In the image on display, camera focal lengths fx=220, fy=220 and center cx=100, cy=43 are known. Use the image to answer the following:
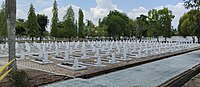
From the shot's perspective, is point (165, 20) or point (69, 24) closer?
point (69, 24)

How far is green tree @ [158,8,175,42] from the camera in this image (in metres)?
59.5

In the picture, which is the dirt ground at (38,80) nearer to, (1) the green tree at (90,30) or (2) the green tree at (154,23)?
(2) the green tree at (154,23)

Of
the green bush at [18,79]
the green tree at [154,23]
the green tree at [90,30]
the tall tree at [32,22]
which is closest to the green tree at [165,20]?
the green tree at [154,23]

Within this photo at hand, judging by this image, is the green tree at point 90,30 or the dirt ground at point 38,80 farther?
the green tree at point 90,30

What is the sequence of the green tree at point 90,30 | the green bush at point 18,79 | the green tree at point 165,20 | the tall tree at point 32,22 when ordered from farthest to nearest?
the green tree at point 90,30 → the green tree at point 165,20 → the tall tree at point 32,22 → the green bush at point 18,79

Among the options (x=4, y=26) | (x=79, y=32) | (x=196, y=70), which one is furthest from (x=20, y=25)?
(x=196, y=70)

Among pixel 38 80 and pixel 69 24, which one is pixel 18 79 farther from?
pixel 69 24

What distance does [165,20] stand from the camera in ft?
196

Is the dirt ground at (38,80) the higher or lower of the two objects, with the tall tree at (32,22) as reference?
lower

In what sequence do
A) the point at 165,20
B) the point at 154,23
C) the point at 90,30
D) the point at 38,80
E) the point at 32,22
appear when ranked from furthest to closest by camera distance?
the point at 90,30 → the point at 154,23 → the point at 165,20 → the point at 32,22 → the point at 38,80

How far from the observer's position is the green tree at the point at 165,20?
2344 inches

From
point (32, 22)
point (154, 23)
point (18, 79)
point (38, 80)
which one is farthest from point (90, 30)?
point (18, 79)

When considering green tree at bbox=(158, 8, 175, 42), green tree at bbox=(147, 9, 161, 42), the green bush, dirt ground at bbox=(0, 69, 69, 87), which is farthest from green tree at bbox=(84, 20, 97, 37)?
the green bush

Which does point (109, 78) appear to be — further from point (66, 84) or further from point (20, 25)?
point (20, 25)
